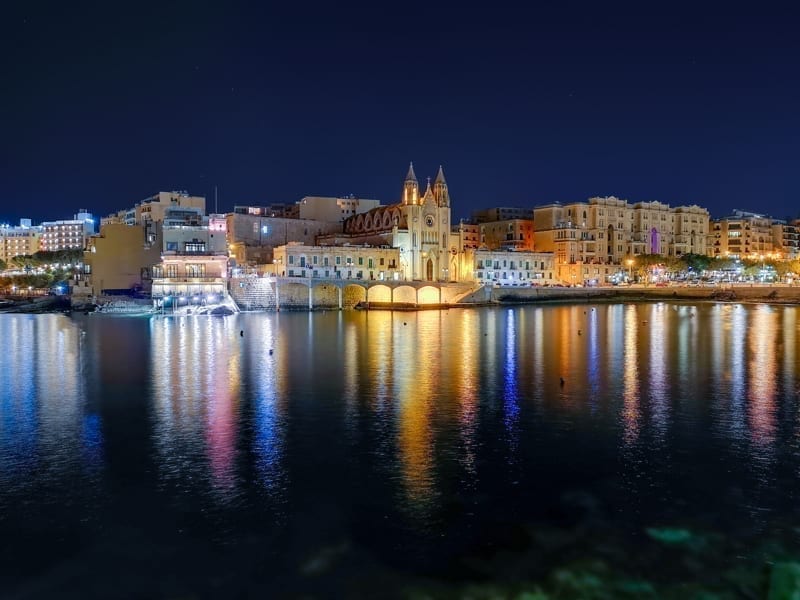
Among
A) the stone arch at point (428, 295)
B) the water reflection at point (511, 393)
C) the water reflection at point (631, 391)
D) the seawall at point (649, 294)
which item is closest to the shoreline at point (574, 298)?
the seawall at point (649, 294)

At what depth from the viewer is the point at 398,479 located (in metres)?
16.7

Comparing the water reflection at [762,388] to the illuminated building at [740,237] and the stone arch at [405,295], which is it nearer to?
the stone arch at [405,295]

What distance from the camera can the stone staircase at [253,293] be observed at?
7788cm

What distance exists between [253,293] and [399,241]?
24498 millimetres

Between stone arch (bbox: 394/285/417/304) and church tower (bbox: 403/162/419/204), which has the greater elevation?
church tower (bbox: 403/162/419/204)

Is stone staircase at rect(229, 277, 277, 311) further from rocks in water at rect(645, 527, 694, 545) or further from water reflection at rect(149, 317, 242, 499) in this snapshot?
rocks in water at rect(645, 527, 694, 545)

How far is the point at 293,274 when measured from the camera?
84.2 metres

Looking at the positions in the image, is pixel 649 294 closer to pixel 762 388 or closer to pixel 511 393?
pixel 762 388

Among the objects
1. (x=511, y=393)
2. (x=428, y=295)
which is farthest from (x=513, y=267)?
(x=511, y=393)

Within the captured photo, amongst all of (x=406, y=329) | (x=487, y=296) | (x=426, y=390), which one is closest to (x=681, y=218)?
(x=487, y=296)

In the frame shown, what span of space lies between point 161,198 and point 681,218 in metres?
90.9

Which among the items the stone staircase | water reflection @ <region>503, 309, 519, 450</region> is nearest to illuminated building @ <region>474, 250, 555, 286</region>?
the stone staircase

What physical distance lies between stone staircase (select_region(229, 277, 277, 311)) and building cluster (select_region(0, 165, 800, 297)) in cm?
172

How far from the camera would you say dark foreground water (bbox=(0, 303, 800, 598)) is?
39.8 feet
